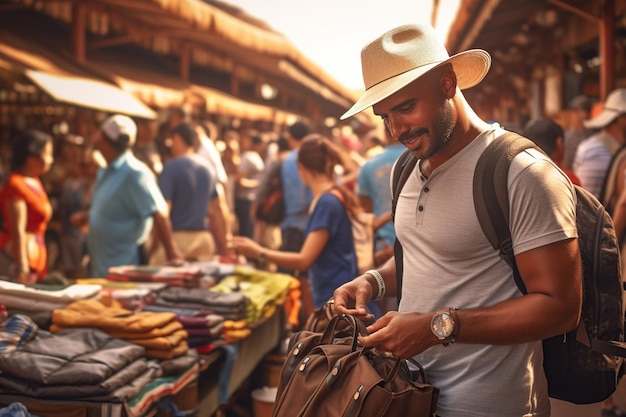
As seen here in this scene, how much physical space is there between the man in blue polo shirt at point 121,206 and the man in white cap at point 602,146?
3.13 metres

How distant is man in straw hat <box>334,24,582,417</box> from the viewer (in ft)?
7.43

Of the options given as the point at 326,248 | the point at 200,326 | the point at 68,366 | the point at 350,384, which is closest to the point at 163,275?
the point at 200,326

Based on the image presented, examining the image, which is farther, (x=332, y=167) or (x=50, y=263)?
(x=50, y=263)

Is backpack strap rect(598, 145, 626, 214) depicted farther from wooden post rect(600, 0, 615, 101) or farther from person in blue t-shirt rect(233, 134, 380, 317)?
wooden post rect(600, 0, 615, 101)

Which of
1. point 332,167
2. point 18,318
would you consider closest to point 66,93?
point 332,167

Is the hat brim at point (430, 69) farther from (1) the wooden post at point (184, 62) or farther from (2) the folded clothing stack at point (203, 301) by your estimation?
(1) the wooden post at point (184, 62)

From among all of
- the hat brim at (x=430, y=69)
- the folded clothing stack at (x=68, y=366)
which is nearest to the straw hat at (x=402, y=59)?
the hat brim at (x=430, y=69)

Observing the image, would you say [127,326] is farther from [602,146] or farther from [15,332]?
[602,146]

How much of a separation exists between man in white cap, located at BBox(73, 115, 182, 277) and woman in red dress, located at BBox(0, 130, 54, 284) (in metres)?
0.50

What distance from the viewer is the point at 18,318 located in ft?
11.4

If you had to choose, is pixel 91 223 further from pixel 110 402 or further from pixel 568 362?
pixel 568 362

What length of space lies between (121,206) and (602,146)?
11.8 ft

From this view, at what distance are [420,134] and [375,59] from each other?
31cm

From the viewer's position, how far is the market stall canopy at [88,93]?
796 centimetres
